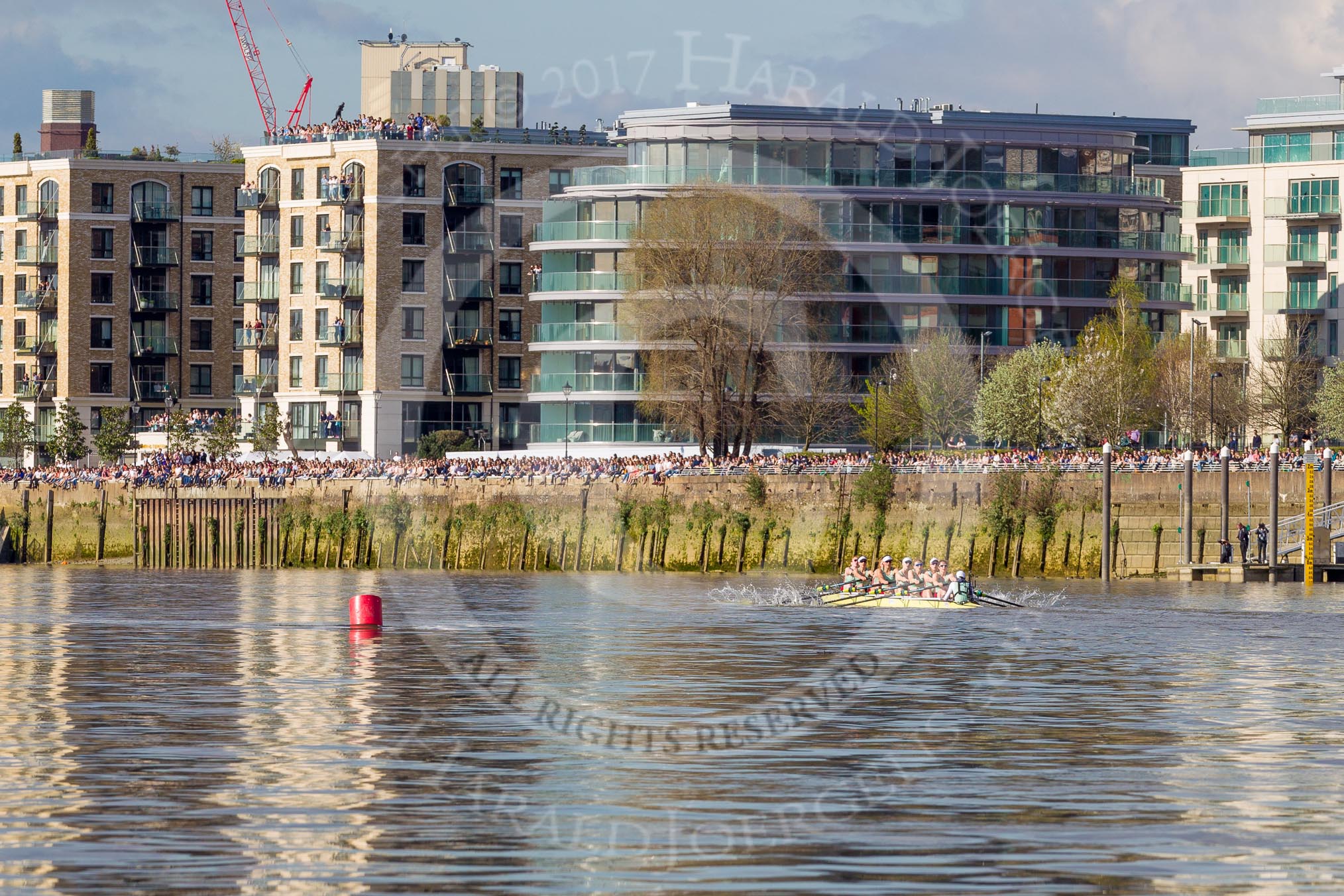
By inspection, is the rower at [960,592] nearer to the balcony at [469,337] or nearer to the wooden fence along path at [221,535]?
the wooden fence along path at [221,535]

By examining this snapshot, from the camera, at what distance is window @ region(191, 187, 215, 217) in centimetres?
15375

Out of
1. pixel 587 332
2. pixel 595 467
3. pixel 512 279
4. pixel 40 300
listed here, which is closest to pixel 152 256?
pixel 40 300

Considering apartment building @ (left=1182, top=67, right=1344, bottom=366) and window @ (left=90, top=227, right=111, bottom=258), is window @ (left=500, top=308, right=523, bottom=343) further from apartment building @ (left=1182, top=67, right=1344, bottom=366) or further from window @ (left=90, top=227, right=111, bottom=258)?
apartment building @ (left=1182, top=67, right=1344, bottom=366)

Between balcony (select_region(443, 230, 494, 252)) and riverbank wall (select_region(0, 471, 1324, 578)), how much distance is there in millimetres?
29419

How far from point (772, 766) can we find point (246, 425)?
4330 inches

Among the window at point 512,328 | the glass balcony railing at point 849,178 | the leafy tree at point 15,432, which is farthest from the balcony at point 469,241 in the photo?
the leafy tree at point 15,432

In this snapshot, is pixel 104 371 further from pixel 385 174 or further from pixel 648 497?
pixel 648 497

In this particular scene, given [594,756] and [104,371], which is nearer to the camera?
[594,756]

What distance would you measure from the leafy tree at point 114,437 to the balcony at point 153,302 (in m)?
15.9

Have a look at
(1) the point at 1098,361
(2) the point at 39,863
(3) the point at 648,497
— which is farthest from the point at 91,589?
(2) the point at 39,863

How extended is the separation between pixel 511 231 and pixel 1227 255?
45.8 meters

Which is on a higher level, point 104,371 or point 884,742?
point 104,371

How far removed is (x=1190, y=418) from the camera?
114 m

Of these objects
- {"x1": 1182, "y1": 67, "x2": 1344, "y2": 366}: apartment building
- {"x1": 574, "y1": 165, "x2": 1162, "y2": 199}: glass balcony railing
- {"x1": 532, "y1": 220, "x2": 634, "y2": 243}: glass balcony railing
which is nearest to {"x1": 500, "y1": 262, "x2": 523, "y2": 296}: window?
{"x1": 532, "y1": 220, "x2": 634, "y2": 243}: glass balcony railing
